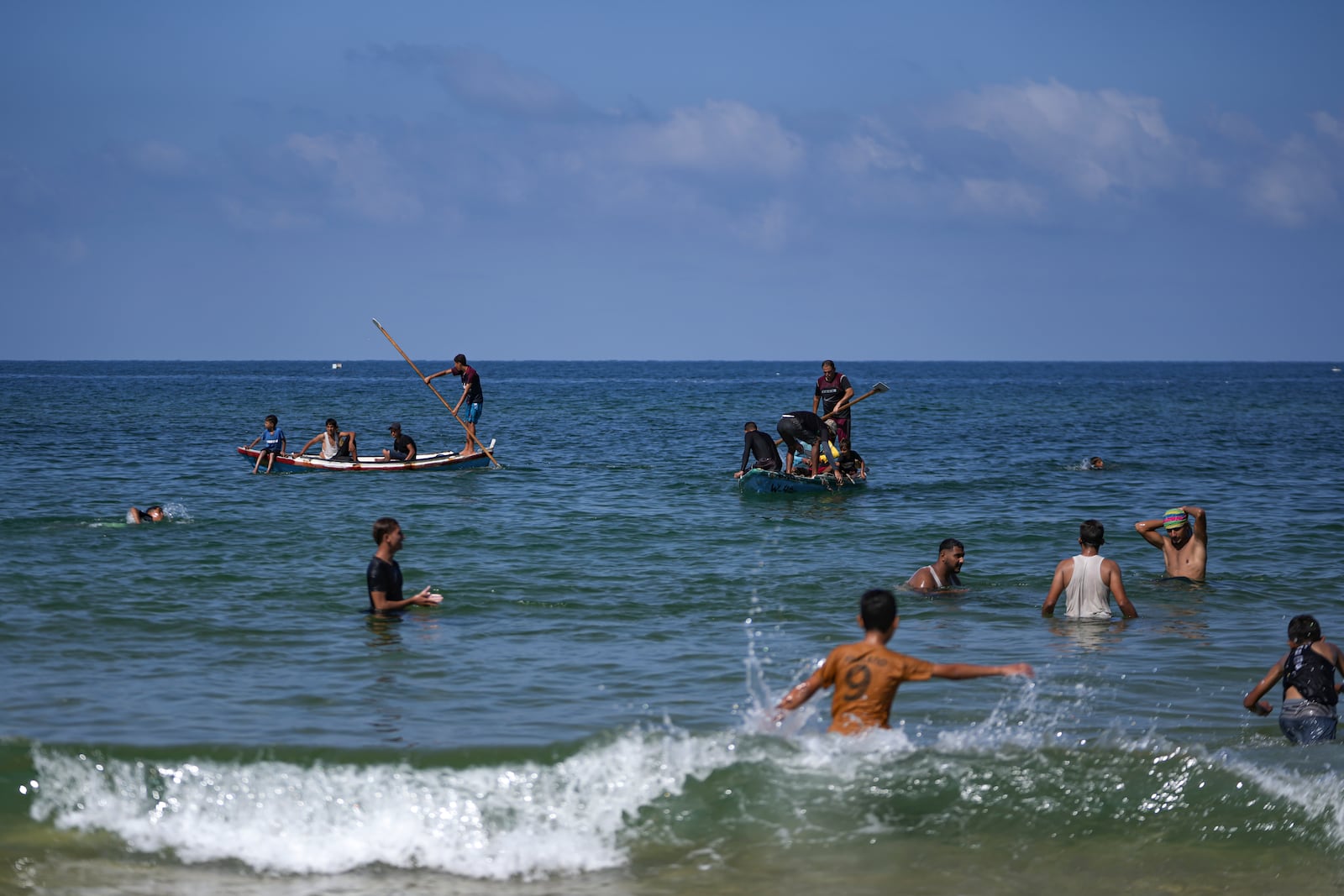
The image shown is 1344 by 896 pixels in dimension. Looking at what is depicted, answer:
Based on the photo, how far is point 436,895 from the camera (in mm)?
7441

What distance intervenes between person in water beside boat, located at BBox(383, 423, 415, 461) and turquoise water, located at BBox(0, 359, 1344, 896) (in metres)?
5.83

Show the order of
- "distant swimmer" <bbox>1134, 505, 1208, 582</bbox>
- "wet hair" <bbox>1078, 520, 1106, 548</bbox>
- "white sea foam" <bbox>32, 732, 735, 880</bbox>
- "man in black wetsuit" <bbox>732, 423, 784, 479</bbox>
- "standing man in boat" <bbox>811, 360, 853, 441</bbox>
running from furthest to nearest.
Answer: "man in black wetsuit" <bbox>732, 423, 784, 479</bbox> → "standing man in boat" <bbox>811, 360, 853, 441</bbox> → "distant swimmer" <bbox>1134, 505, 1208, 582</bbox> → "wet hair" <bbox>1078, 520, 1106, 548</bbox> → "white sea foam" <bbox>32, 732, 735, 880</bbox>

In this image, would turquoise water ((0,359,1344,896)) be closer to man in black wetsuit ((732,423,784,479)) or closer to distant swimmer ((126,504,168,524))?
distant swimmer ((126,504,168,524))

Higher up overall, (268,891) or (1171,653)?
(1171,653)

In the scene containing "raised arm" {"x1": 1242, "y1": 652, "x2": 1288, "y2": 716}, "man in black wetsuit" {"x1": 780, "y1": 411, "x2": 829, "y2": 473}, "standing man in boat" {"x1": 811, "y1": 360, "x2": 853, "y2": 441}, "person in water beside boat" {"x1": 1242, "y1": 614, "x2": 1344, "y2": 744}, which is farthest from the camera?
"standing man in boat" {"x1": 811, "y1": 360, "x2": 853, "y2": 441}

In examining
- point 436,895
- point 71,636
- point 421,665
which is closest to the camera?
point 436,895

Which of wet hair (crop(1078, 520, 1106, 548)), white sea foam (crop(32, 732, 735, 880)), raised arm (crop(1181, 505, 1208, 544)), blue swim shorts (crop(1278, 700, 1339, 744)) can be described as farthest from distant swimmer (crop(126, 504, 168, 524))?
blue swim shorts (crop(1278, 700, 1339, 744))

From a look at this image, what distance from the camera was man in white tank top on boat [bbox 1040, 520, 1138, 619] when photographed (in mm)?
12805

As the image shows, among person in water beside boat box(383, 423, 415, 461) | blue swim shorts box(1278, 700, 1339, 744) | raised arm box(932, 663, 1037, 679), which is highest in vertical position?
person in water beside boat box(383, 423, 415, 461)

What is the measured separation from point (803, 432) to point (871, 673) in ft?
56.5

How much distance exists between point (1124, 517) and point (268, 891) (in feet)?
59.9

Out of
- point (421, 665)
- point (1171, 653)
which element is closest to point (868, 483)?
point (1171, 653)

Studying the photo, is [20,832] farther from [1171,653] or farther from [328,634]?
[1171,653]

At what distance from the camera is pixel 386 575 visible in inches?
480
